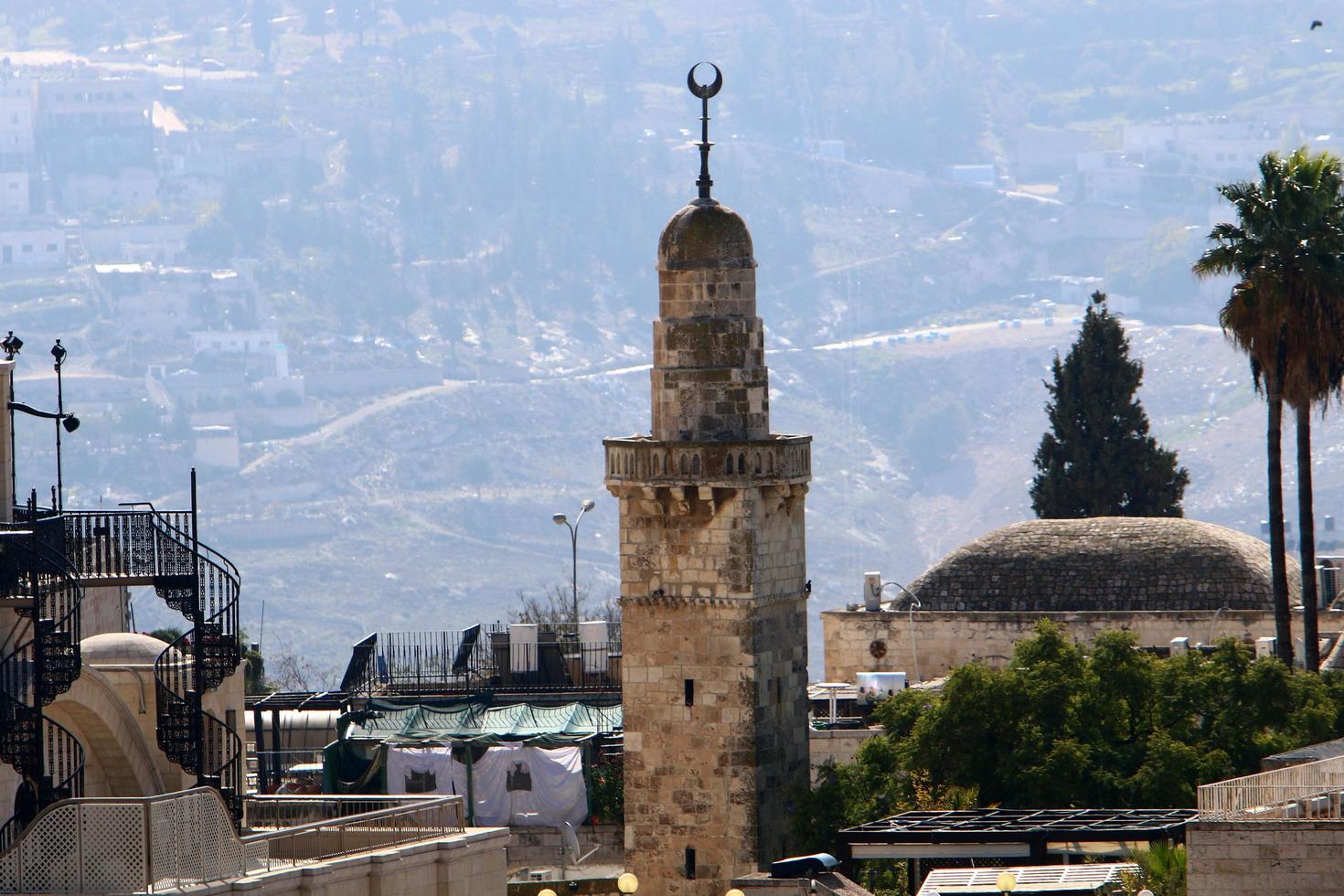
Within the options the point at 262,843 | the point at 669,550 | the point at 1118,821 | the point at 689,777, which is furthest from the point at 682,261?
the point at 262,843

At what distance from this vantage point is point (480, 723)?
57.8 metres

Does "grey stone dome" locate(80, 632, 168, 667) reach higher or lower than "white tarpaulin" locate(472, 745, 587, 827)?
higher

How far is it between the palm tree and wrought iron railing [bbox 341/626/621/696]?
14.2m

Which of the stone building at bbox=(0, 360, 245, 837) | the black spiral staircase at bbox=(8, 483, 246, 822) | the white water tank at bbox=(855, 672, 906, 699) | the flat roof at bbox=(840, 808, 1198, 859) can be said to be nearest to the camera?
the stone building at bbox=(0, 360, 245, 837)

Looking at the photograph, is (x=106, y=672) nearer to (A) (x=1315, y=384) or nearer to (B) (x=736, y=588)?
(B) (x=736, y=588)

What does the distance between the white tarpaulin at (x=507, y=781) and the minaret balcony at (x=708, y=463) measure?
806cm

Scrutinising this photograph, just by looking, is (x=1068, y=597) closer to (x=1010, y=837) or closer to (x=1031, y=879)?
(x=1010, y=837)

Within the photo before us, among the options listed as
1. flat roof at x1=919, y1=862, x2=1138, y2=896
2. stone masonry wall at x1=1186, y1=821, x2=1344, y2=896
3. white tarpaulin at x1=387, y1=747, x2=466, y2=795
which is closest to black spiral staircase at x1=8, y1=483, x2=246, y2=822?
flat roof at x1=919, y1=862, x2=1138, y2=896

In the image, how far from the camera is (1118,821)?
40344mm

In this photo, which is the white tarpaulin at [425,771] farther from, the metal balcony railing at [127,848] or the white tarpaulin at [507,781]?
the metal balcony railing at [127,848]

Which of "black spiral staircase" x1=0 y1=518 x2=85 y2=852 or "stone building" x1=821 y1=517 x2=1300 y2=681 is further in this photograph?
"stone building" x1=821 y1=517 x2=1300 y2=681

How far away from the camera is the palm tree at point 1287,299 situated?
55188 millimetres

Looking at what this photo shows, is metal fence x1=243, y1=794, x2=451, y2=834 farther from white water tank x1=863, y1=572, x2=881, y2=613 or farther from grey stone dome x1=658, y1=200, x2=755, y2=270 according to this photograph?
white water tank x1=863, y1=572, x2=881, y2=613

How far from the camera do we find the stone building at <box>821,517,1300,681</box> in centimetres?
6297
